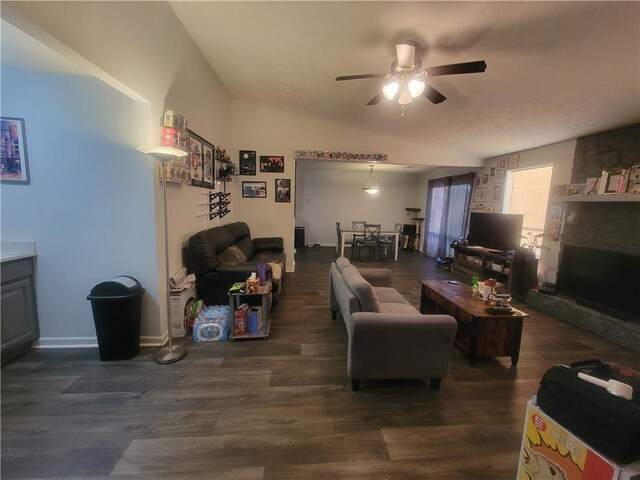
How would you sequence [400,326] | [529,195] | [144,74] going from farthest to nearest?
[529,195] < [144,74] < [400,326]

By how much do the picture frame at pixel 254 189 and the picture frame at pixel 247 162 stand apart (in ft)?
0.68

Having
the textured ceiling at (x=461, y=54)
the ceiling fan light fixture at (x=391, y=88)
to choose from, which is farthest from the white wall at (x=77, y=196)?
the ceiling fan light fixture at (x=391, y=88)

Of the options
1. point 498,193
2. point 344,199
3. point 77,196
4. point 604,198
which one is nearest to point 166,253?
point 77,196

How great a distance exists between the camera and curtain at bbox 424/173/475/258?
5891mm

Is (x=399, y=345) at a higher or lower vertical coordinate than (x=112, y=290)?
lower

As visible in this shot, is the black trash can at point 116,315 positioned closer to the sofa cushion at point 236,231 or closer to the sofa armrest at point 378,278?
the sofa cushion at point 236,231

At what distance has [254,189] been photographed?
493 centimetres

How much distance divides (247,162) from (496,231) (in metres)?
4.58

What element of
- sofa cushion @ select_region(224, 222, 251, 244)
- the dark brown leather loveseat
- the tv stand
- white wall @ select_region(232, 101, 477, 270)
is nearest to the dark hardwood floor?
the dark brown leather loveseat

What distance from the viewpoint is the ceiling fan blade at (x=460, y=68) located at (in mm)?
1865

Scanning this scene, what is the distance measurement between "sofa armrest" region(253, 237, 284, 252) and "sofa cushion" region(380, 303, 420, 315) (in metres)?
2.73

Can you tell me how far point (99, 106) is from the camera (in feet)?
7.18

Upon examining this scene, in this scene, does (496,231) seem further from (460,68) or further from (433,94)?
(460,68)

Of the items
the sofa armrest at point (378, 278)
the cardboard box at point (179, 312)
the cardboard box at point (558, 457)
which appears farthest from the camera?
the sofa armrest at point (378, 278)
